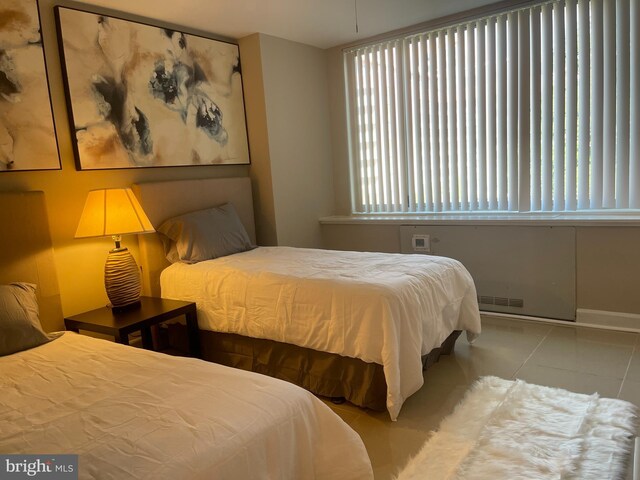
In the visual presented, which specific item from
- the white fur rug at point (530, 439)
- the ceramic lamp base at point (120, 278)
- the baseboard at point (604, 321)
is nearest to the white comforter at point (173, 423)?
the white fur rug at point (530, 439)

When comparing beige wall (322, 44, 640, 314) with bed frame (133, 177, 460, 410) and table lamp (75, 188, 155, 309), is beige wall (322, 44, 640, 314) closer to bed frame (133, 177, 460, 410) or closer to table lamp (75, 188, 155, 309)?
bed frame (133, 177, 460, 410)

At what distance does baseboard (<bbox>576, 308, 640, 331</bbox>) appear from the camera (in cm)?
322

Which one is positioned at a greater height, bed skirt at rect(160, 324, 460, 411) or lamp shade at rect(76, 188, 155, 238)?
lamp shade at rect(76, 188, 155, 238)

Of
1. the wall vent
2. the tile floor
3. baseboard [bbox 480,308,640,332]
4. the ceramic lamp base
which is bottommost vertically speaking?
the tile floor

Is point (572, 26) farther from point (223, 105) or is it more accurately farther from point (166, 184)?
point (166, 184)

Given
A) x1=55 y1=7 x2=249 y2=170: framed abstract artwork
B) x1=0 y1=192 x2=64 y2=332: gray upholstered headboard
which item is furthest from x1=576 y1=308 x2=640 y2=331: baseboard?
x1=0 y1=192 x2=64 y2=332: gray upholstered headboard

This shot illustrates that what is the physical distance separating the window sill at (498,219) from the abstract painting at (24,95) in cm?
258

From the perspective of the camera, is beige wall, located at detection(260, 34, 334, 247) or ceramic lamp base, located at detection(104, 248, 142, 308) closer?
ceramic lamp base, located at detection(104, 248, 142, 308)

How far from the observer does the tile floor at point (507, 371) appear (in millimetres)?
2166

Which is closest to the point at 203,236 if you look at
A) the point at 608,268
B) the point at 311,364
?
the point at 311,364

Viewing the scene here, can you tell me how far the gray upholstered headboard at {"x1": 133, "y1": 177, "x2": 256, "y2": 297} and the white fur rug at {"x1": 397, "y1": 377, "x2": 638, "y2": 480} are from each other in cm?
226

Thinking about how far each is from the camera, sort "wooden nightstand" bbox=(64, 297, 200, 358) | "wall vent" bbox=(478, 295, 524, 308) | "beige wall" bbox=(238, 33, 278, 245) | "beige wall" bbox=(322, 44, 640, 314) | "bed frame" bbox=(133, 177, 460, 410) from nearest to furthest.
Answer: "bed frame" bbox=(133, 177, 460, 410)
"wooden nightstand" bbox=(64, 297, 200, 358)
"beige wall" bbox=(322, 44, 640, 314)
"wall vent" bbox=(478, 295, 524, 308)
"beige wall" bbox=(238, 33, 278, 245)

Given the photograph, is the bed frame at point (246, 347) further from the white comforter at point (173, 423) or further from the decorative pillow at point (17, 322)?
the decorative pillow at point (17, 322)

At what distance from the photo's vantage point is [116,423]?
4.46 ft
